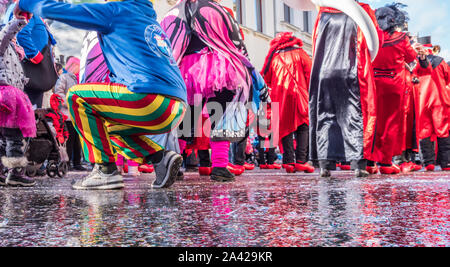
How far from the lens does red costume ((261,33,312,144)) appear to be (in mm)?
6289

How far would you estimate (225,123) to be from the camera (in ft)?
14.0

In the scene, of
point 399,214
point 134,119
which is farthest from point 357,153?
point 399,214

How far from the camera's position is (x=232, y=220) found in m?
1.68

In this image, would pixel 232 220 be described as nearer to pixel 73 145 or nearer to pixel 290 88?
pixel 290 88

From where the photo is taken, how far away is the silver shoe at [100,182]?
313cm

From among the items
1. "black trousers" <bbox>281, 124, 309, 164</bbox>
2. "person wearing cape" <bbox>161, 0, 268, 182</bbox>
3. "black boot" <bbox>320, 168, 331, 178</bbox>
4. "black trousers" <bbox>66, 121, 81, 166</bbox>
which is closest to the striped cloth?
"person wearing cape" <bbox>161, 0, 268, 182</bbox>

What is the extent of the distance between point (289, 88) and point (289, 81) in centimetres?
9

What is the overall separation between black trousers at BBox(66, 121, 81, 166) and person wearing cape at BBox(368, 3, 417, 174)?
13.7ft

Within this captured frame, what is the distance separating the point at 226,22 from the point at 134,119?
1785mm

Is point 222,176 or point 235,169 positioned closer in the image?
point 222,176

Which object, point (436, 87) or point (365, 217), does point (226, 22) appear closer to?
point (365, 217)

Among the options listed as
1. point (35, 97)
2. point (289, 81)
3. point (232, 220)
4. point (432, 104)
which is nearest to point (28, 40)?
point (35, 97)

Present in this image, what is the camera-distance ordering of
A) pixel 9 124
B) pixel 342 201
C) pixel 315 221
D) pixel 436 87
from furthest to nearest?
pixel 436 87 → pixel 9 124 → pixel 342 201 → pixel 315 221

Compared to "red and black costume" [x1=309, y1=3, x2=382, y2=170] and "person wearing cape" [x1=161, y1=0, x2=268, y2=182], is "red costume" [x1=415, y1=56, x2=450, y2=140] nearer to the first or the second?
"red and black costume" [x1=309, y1=3, x2=382, y2=170]
